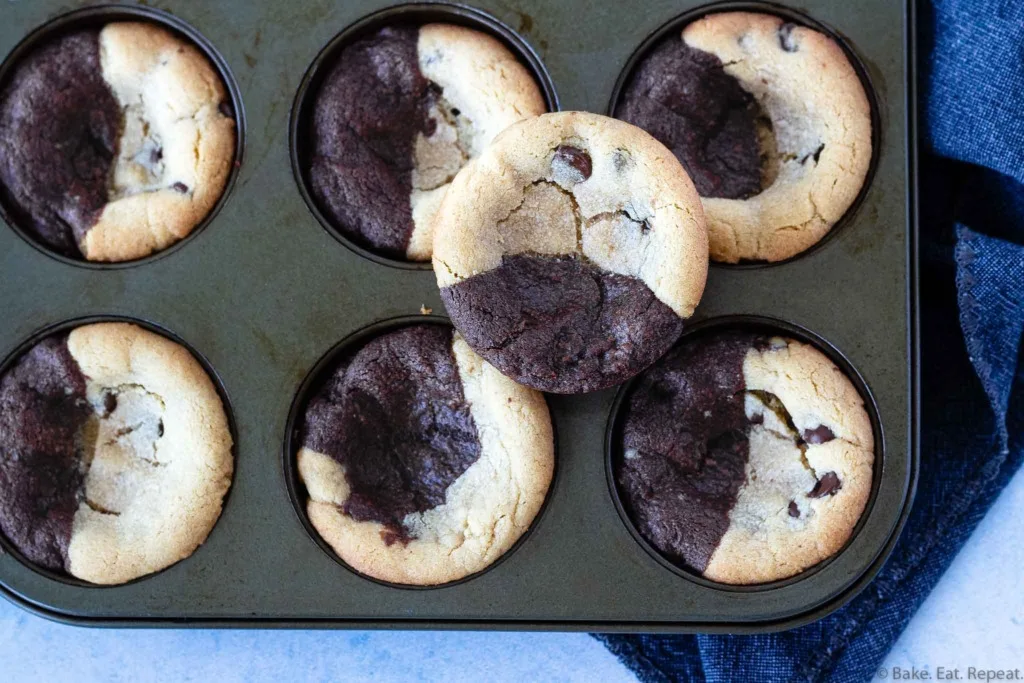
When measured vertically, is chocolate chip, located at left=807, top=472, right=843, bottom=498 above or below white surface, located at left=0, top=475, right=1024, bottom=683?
above

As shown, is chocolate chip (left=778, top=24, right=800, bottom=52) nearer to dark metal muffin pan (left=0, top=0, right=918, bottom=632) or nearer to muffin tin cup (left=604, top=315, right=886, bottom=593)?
dark metal muffin pan (left=0, top=0, right=918, bottom=632)

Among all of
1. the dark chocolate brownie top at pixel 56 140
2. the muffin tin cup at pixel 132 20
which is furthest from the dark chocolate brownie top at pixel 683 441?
the dark chocolate brownie top at pixel 56 140

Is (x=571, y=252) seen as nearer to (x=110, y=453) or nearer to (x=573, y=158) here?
(x=573, y=158)

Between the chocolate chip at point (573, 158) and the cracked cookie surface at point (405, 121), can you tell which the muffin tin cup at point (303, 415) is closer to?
the cracked cookie surface at point (405, 121)

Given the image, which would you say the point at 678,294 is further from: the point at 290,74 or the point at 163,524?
the point at 163,524

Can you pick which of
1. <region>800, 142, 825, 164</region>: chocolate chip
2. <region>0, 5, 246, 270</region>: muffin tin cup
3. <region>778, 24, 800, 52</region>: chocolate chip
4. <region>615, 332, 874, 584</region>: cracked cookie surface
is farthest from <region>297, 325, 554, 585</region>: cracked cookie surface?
<region>778, 24, 800, 52</region>: chocolate chip

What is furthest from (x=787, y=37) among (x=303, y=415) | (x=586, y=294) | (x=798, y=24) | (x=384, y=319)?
(x=303, y=415)
